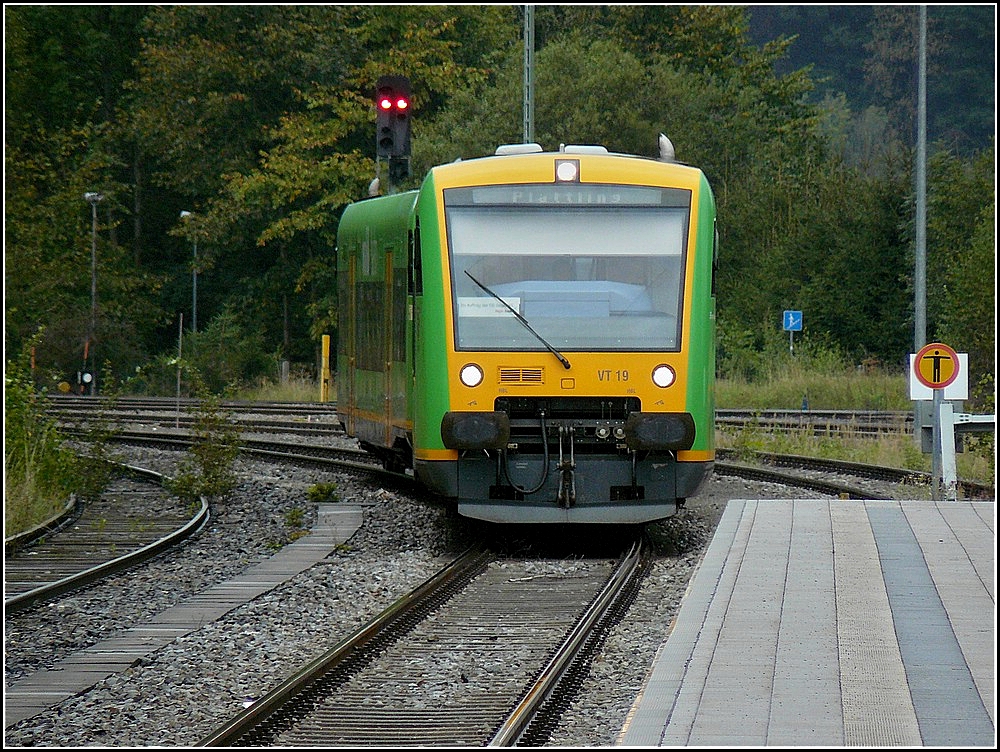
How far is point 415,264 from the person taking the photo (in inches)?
523

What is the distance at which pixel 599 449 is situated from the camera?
12.8 m

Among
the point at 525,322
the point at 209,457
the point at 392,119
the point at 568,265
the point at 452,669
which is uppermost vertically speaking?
→ the point at 392,119

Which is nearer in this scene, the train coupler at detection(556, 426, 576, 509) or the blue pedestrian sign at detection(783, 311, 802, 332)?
the train coupler at detection(556, 426, 576, 509)

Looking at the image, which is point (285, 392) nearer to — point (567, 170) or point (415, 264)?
point (415, 264)

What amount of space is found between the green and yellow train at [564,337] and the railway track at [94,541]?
2.81 m

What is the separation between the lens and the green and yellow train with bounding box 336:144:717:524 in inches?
496

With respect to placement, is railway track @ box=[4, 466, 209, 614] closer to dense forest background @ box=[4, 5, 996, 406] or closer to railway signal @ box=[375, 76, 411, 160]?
railway signal @ box=[375, 76, 411, 160]

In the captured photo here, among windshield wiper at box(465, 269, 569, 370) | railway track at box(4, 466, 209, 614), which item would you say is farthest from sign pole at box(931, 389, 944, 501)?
railway track at box(4, 466, 209, 614)

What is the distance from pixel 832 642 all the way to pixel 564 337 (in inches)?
198

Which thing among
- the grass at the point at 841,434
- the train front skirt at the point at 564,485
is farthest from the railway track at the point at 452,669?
the grass at the point at 841,434

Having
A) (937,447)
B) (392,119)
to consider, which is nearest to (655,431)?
(937,447)

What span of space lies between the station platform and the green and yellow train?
40.6 inches

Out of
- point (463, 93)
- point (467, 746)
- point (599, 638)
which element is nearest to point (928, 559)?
point (599, 638)

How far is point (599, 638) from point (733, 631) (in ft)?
3.51
